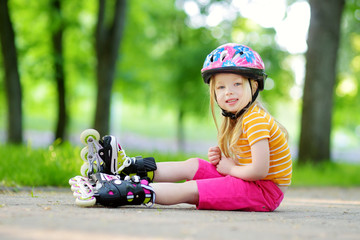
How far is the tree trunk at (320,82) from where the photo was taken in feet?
28.6

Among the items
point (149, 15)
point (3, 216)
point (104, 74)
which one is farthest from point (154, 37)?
point (3, 216)

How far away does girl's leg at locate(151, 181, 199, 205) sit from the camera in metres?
3.27

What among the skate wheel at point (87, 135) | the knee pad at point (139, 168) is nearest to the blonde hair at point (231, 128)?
the knee pad at point (139, 168)

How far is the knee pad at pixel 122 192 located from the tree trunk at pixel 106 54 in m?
6.69

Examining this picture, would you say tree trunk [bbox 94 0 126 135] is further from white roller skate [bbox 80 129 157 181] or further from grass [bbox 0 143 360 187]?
white roller skate [bbox 80 129 157 181]

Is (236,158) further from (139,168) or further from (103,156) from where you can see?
(103,156)

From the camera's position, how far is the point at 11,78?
375 inches

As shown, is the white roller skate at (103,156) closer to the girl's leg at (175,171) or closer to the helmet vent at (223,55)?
the girl's leg at (175,171)

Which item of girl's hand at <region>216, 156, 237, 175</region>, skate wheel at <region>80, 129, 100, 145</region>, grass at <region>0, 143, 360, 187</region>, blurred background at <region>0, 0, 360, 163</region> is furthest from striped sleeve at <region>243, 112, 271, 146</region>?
blurred background at <region>0, 0, 360, 163</region>

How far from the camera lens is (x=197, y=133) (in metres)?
35.0

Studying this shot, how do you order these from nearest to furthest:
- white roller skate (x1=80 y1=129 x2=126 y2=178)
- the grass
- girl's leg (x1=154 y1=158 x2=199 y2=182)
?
white roller skate (x1=80 y1=129 x2=126 y2=178) < girl's leg (x1=154 y1=158 x2=199 y2=182) < the grass

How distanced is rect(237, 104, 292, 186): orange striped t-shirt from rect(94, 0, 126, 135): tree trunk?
6.69 metres

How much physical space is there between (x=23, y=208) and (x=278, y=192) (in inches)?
73.8

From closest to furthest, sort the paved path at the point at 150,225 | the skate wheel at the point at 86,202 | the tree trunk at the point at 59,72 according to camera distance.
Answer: the paved path at the point at 150,225, the skate wheel at the point at 86,202, the tree trunk at the point at 59,72
